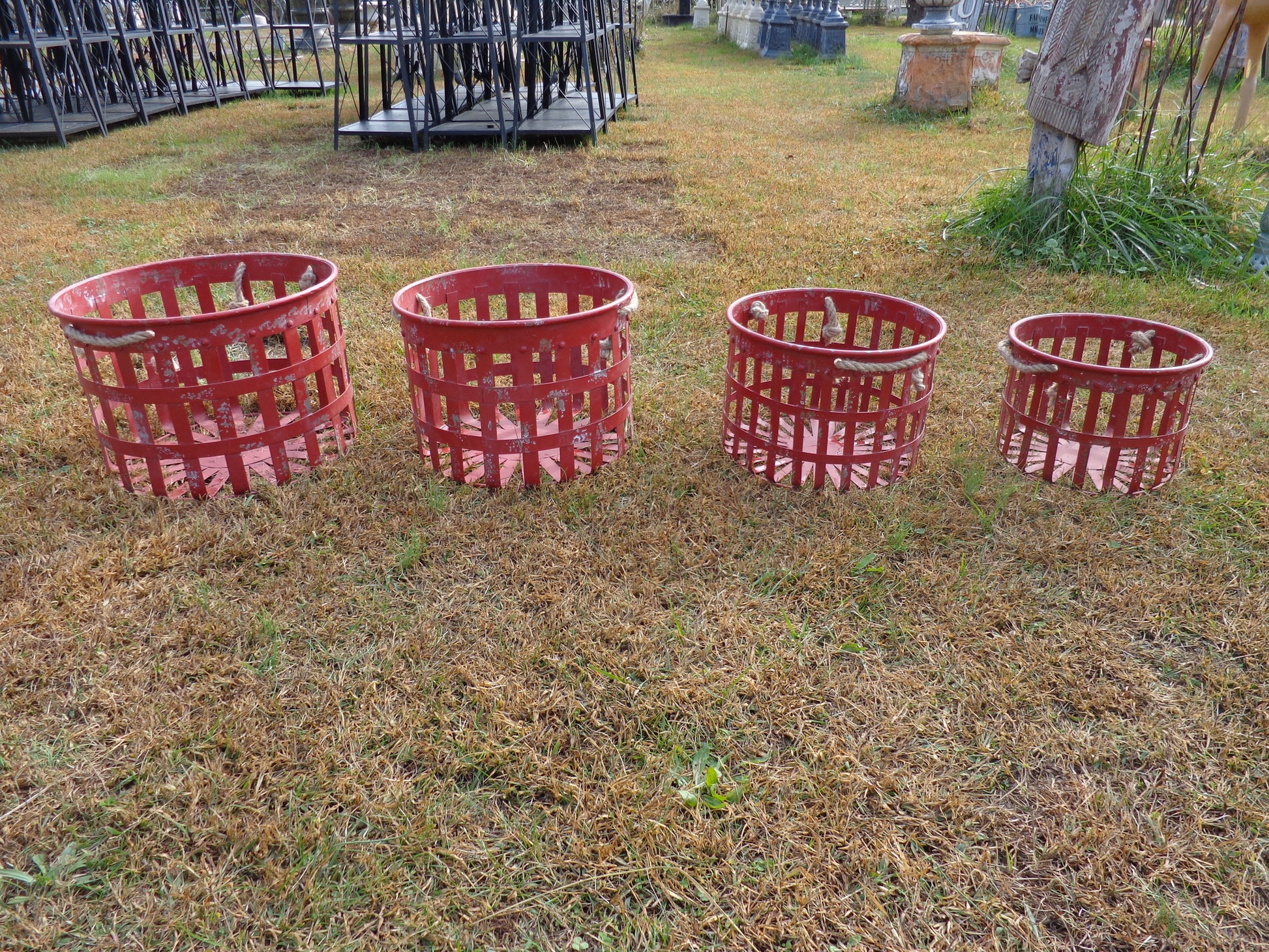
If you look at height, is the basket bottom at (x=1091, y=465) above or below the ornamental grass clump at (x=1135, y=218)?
below

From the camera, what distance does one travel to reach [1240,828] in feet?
5.46

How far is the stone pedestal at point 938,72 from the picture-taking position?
9102 mm

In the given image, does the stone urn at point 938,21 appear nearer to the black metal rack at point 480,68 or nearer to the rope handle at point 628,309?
the black metal rack at point 480,68

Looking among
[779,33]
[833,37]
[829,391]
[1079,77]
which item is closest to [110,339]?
[829,391]

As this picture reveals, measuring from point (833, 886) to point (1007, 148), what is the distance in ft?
25.6

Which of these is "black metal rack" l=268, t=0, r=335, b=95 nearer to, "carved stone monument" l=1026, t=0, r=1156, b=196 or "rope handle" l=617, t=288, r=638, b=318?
"carved stone monument" l=1026, t=0, r=1156, b=196

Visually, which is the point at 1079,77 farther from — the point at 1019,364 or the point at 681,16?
the point at 681,16

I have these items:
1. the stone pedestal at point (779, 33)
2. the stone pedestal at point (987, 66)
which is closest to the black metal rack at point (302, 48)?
the stone pedestal at point (987, 66)

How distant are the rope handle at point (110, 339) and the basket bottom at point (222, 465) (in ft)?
1.04

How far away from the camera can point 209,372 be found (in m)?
2.51

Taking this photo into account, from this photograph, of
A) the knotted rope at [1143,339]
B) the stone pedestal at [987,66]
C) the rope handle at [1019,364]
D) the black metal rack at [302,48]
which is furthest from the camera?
the black metal rack at [302,48]

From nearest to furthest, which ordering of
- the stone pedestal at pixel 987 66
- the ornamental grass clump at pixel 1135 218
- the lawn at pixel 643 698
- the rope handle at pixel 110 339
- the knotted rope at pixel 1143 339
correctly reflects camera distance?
the lawn at pixel 643 698
the rope handle at pixel 110 339
the knotted rope at pixel 1143 339
the ornamental grass clump at pixel 1135 218
the stone pedestal at pixel 987 66

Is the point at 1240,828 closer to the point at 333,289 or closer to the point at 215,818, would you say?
the point at 215,818

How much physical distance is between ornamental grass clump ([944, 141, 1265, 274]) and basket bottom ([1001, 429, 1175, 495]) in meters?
2.10
